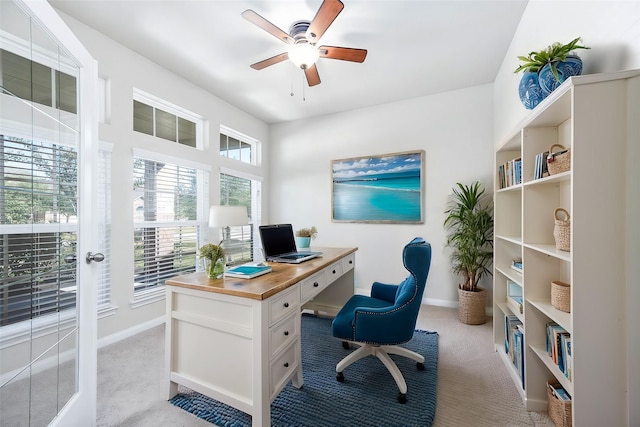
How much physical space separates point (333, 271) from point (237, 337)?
41.3 inches

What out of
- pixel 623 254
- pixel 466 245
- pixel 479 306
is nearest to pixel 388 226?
pixel 466 245

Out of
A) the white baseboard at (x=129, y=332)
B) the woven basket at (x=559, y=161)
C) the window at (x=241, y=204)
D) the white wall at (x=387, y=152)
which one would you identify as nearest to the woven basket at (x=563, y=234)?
the woven basket at (x=559, y=161)

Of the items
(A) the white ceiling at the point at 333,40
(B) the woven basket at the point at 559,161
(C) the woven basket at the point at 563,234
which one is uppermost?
(A) the white ceiling at the point at 333,40

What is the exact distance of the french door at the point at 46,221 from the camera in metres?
0.95

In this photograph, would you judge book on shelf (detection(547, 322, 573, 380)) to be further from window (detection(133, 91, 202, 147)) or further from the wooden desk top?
window (detection(133, 91, 202, 147))

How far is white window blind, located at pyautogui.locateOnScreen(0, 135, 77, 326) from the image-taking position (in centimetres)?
→ 95

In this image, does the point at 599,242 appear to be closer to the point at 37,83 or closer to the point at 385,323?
the point at 385,323

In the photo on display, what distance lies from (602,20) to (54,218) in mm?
2752

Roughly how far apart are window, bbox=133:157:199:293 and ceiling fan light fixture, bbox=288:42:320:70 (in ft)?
6.14

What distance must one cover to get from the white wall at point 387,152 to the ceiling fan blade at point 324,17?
2.07m

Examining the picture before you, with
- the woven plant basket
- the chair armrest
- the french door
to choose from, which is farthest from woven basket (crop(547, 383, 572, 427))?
the french door

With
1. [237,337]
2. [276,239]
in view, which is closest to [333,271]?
[276,239]

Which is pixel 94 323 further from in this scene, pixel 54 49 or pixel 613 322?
pixel 613 322

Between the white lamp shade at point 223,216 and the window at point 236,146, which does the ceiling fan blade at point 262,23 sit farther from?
the window at point 236,146
